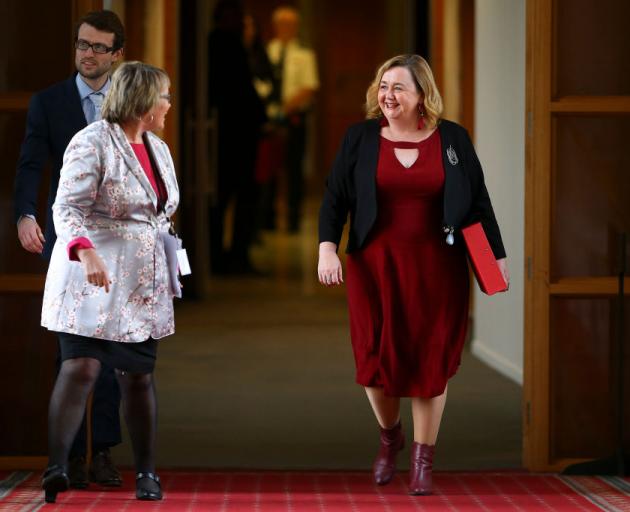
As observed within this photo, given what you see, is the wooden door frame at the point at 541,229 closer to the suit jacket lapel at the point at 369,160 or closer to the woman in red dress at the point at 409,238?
the woman in red dress at the point at 409,238

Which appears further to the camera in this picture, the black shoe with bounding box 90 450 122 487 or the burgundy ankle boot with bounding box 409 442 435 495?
the black shoe with bounding box 90 450 122 487

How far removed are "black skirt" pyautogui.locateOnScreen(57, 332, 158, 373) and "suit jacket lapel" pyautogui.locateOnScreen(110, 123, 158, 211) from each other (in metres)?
0.47

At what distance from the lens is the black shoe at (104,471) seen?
5371mm

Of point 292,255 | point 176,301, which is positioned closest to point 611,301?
point 176,301

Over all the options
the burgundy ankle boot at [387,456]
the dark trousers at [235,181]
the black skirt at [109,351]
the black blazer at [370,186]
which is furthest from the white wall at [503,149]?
the dark trousers at [235,181]

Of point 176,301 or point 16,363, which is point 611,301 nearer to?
Answer: point 16,363

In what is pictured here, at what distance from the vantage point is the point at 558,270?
19.0 feet

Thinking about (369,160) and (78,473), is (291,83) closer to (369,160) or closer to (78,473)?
(369,160)

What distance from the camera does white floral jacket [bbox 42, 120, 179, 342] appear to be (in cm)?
488

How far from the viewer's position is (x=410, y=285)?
208 inches

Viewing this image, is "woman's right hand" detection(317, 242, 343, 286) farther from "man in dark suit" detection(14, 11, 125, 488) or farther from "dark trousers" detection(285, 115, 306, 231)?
"dark trousers" detection(285, 115, 306, 231)

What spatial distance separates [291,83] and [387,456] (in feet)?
37.0

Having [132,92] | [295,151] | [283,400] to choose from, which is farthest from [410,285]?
[295,151]

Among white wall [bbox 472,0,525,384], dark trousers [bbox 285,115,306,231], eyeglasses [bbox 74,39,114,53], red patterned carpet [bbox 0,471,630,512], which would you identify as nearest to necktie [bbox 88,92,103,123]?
eyeglasses [bbox 74,39,114,53]
